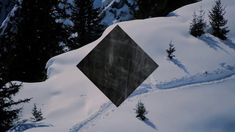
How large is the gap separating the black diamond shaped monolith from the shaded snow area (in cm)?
302

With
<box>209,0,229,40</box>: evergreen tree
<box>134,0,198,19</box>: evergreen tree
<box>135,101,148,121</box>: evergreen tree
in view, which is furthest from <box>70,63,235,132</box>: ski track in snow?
<box>134,0,198,19</box>: evergreen tree

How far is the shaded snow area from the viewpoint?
29.2ft

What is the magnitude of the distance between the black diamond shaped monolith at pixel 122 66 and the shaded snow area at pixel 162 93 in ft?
9.92

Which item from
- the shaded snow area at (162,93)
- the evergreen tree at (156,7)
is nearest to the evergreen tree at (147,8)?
the evergreen tree at (156,7)

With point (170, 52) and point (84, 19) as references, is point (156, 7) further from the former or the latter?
point (170, 52)

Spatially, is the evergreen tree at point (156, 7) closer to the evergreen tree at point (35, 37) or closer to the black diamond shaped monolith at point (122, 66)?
the evergreen tree at point (35, 37)

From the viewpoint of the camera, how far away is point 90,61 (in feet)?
20.8

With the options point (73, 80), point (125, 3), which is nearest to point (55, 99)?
point (73, 80)

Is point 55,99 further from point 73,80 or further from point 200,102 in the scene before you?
point 200,102

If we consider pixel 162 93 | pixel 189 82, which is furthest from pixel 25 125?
pixel 189 82

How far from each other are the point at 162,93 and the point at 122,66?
439 centimetres

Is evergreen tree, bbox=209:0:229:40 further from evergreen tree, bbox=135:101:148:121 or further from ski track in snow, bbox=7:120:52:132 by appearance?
ski track in snow, bbox=7:120:52:132

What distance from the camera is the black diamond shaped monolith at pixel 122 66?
5.76m

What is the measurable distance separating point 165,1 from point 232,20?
1105cm
